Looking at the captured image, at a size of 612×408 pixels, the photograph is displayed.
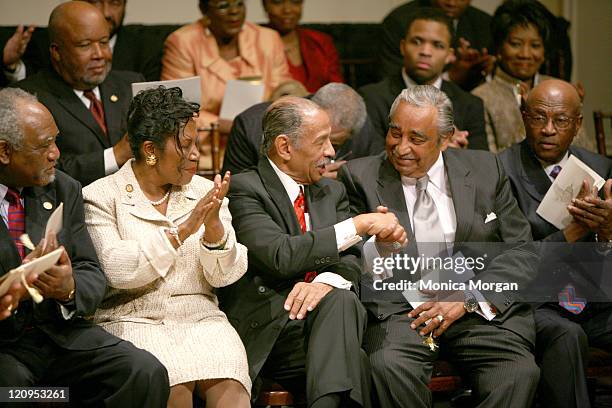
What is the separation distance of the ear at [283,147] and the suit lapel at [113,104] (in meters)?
1.00

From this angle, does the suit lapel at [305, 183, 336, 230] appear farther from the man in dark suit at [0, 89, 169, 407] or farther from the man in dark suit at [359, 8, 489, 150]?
the man in dark suit at [359, 8, 489, 150]

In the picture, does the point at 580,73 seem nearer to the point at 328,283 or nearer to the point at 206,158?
the point at 206,158

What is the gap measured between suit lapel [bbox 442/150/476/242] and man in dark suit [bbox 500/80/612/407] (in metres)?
0.37

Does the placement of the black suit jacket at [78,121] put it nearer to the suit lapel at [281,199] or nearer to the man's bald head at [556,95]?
the suit lapel at [281,199]

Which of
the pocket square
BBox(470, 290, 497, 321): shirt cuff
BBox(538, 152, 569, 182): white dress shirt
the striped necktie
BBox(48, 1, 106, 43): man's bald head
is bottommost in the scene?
the striped necktie

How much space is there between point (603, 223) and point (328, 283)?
1.27 m

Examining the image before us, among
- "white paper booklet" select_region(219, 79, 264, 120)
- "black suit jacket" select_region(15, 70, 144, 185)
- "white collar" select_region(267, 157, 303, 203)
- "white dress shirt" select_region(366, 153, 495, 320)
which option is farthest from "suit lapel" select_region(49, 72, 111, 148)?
"white dress shirt" select_region(366, 153, 495, 320)

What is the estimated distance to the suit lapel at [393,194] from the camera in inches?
159

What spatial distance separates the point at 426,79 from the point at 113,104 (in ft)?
5.64

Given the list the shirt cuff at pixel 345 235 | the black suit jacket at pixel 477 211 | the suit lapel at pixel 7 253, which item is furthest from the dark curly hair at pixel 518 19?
the suit lapel at pixel 7 253

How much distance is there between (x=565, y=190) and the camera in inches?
165

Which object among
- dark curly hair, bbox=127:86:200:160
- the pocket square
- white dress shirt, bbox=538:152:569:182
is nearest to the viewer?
dark curly hair, bbox=127:86:200:160

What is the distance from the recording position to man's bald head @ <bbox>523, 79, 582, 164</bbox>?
4.45 meters

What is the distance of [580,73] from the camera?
6.62 meters
